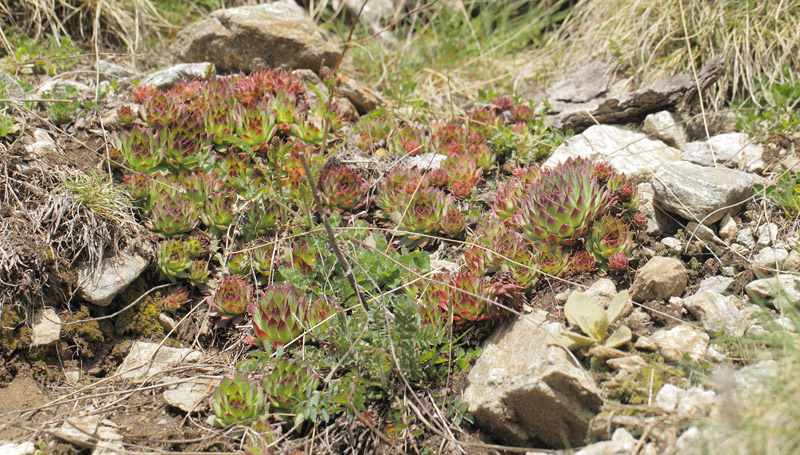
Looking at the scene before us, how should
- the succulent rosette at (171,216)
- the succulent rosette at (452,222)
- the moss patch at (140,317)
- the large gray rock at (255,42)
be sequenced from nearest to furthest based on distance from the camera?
the moss patch at (140,317), the succulent rosette at (171,216), the succulent rosette at (452,222), the large gray rock at (255,42)

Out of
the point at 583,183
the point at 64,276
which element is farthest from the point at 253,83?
the point at 583,183

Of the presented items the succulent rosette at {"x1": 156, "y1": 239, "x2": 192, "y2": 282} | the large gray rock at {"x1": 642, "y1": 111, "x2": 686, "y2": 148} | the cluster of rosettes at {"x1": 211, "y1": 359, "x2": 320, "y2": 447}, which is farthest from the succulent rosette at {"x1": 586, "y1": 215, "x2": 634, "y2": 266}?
the succulent rosette at {"x1": 156, "y1": 239, "x2": 192, "y2": 282}

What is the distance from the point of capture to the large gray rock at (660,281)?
9.70ft

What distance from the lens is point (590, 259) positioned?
3248 mm

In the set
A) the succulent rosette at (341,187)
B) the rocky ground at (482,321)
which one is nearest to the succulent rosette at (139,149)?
the rocky ground at (482,321)

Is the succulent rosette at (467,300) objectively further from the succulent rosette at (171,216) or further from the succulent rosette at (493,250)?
the succulent rosette at (171,216)

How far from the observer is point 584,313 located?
107 inches

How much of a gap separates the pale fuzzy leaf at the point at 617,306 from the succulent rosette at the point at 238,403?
1.60 meters

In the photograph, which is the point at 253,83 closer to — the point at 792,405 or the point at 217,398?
the point at 217,398

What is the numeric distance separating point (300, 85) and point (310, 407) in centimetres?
250

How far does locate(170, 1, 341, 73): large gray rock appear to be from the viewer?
487cm

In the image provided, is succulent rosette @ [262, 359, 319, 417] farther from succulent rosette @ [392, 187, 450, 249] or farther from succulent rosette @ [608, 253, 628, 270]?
succulent rosette @ [608, 253, 628, 270]

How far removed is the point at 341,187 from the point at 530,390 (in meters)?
1.82

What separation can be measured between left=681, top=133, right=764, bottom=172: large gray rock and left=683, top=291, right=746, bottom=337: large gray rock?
1.31 meters
